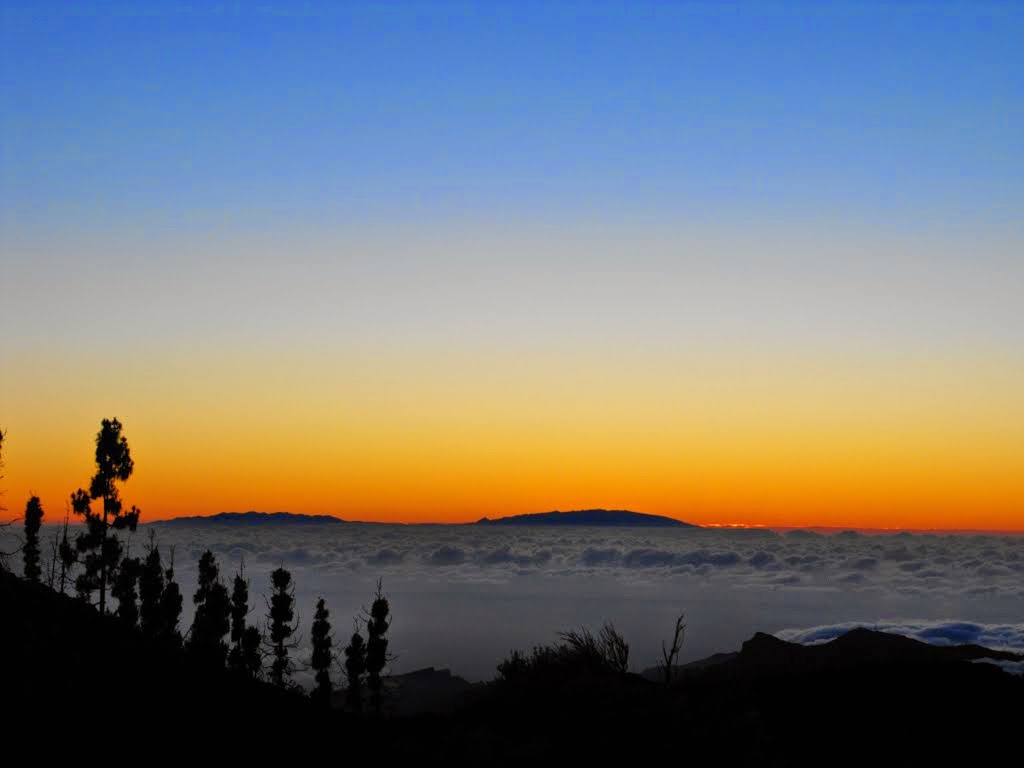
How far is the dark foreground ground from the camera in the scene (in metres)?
21.7

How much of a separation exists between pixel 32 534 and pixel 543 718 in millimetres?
113486

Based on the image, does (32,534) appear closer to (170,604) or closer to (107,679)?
(170,604)

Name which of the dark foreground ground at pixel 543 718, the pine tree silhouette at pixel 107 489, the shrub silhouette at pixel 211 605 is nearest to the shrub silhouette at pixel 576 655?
the dark foreground ground at pixel 543 718

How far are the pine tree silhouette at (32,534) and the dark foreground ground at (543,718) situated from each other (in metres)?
96.2

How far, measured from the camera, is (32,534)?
395ft

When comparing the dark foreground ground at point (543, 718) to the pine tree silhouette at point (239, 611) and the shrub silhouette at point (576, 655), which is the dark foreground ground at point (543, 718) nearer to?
the shrub silhouette at point (576, 655)

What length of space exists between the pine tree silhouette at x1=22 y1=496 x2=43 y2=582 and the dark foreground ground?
9623 centimetres

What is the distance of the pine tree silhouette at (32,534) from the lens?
118 metres

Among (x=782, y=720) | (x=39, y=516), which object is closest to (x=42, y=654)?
(x=782, y=720)

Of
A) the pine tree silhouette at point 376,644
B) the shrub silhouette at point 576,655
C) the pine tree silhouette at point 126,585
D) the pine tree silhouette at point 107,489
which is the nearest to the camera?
the shrub silhouette at point 576,655

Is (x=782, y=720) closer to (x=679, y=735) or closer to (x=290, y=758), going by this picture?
(x=679, y=735)

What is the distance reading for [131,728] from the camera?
72.7 feet

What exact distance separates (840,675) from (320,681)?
10748 cm

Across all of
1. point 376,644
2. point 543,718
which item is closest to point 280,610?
point 376,644
